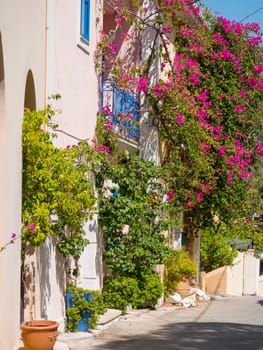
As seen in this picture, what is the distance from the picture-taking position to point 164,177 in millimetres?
17359

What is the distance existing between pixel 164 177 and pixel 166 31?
402 cm

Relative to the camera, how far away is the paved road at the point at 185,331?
40.9 feet

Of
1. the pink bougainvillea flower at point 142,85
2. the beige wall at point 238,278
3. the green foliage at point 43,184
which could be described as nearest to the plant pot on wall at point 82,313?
the green foliage at point 43,184

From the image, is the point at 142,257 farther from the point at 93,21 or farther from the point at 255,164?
the point at 255,164

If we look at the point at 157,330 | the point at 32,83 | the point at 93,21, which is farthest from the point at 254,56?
the point at 32,83

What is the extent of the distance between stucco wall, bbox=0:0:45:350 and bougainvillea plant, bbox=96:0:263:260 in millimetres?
6356

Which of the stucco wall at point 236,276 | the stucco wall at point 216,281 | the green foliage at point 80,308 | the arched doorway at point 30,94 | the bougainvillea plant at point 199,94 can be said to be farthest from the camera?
the stucco wall at point 236,276

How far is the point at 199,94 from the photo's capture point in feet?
65.9

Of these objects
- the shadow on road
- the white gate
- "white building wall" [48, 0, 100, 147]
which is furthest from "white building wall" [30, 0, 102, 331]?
the white gate

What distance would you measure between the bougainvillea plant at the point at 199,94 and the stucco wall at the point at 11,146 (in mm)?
6356

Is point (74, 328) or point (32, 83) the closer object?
point (32, 83)

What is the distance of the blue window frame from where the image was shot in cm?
1420

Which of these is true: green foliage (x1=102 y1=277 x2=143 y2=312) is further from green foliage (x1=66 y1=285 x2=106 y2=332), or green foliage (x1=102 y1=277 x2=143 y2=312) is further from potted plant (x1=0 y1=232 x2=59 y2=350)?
potted plant (x1=0 y1=232 x2=59 y2=350)

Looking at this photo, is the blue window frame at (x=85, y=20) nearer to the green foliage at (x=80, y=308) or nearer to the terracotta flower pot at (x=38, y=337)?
the green foliage at (x=80, y=308)
